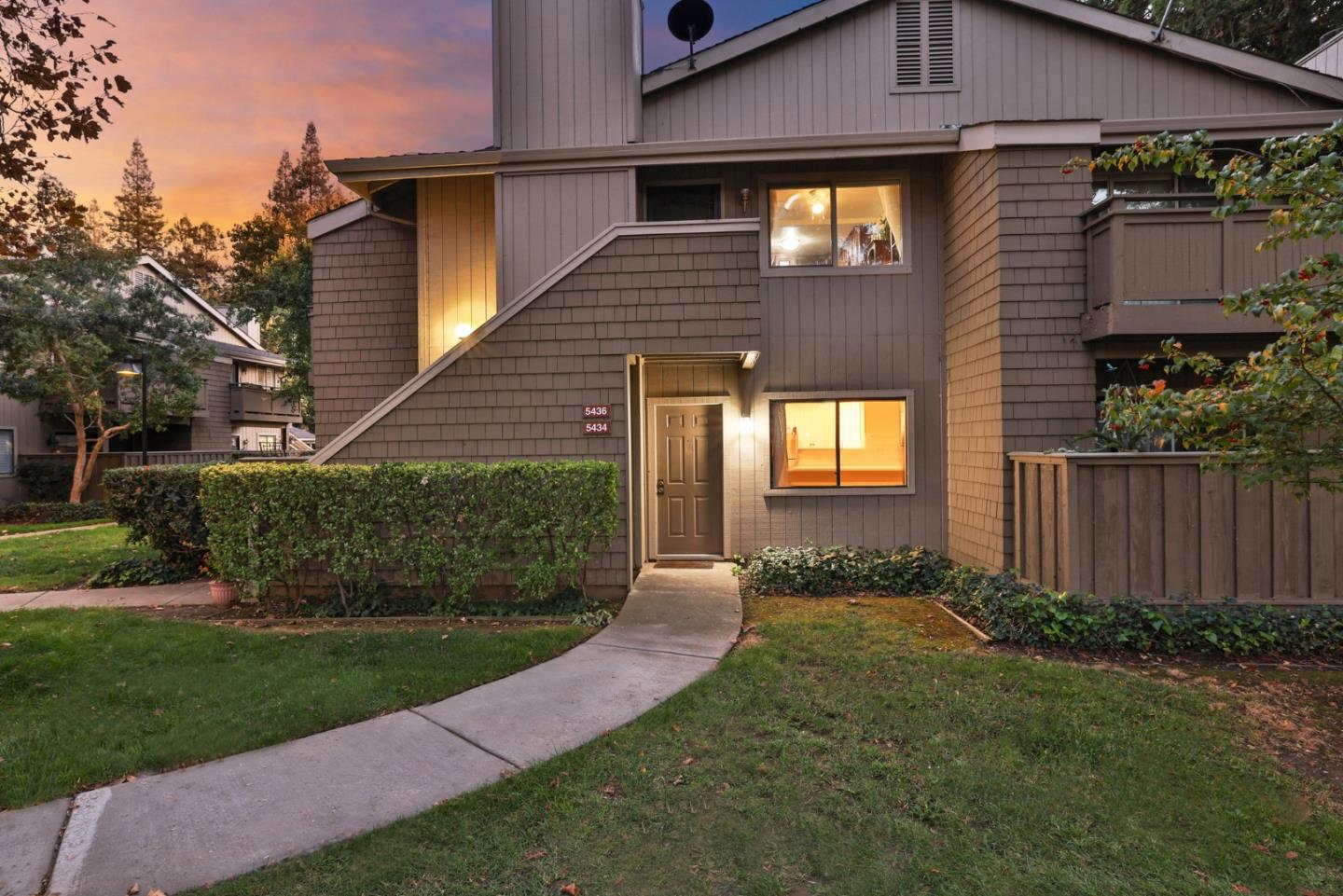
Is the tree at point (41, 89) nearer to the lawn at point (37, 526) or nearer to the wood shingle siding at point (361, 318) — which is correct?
the wood shingle siding at point (361, 318)

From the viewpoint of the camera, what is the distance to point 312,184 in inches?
1422

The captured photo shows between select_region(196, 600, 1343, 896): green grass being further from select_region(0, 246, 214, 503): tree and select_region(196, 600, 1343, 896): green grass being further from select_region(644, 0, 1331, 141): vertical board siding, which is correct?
select_region(0, 246, 214, 503): tree

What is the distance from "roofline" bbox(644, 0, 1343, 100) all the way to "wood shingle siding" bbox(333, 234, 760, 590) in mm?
3562

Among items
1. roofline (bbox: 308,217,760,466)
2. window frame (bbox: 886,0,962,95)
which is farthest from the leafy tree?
window frame (bbox: 886,0,962,95)

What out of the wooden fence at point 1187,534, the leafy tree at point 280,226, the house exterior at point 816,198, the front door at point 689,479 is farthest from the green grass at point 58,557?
the wooden fence at point 1187,534

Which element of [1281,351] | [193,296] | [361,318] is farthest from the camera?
[193,296]

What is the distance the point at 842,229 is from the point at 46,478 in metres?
19.9

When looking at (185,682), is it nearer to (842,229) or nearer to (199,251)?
(842,229)

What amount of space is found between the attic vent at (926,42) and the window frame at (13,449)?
21428mm

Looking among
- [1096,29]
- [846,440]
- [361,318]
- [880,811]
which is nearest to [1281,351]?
[880,811]

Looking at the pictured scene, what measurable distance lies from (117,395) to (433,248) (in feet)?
44.7

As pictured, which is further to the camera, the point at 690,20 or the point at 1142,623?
the point at 690,20

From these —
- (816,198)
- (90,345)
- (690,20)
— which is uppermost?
(690,20)

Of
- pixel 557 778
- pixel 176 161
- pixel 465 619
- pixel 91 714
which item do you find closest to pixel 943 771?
pixel 557 778
